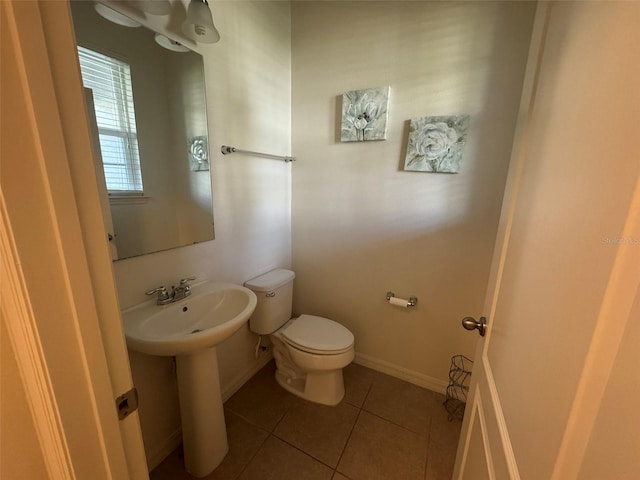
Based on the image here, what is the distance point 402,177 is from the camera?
5.43 feet

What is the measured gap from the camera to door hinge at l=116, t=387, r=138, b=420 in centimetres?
→ 51

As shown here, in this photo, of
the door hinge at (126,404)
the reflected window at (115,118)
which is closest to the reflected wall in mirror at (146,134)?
the reflected window at (115,118)

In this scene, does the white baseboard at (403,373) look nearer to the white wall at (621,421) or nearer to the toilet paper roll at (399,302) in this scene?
the toilet paper roll at (399,302)

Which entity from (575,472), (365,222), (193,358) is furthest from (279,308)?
(575,472)

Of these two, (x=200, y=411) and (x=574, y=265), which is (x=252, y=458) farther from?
(x=574, y=265)

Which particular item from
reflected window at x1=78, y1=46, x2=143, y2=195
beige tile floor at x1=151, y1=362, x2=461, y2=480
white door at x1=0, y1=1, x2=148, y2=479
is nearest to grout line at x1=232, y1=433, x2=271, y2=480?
beige tile floor at x1=151, y1=362, x2=461, y2=480

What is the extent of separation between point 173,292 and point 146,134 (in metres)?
0.73

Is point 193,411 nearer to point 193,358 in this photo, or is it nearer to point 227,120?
point 193,358

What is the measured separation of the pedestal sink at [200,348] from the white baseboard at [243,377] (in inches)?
13.7

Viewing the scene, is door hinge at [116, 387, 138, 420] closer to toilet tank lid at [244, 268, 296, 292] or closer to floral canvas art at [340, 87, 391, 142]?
toilet tank lid at [244, 268, 296, 292]

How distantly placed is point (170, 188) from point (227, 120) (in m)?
0.49

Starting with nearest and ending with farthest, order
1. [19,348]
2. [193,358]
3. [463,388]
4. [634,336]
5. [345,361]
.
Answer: [634,336], [19,348], [193,358], [345,361], [463,388]

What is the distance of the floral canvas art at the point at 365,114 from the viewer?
1.62 metres

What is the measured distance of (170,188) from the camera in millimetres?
1282
